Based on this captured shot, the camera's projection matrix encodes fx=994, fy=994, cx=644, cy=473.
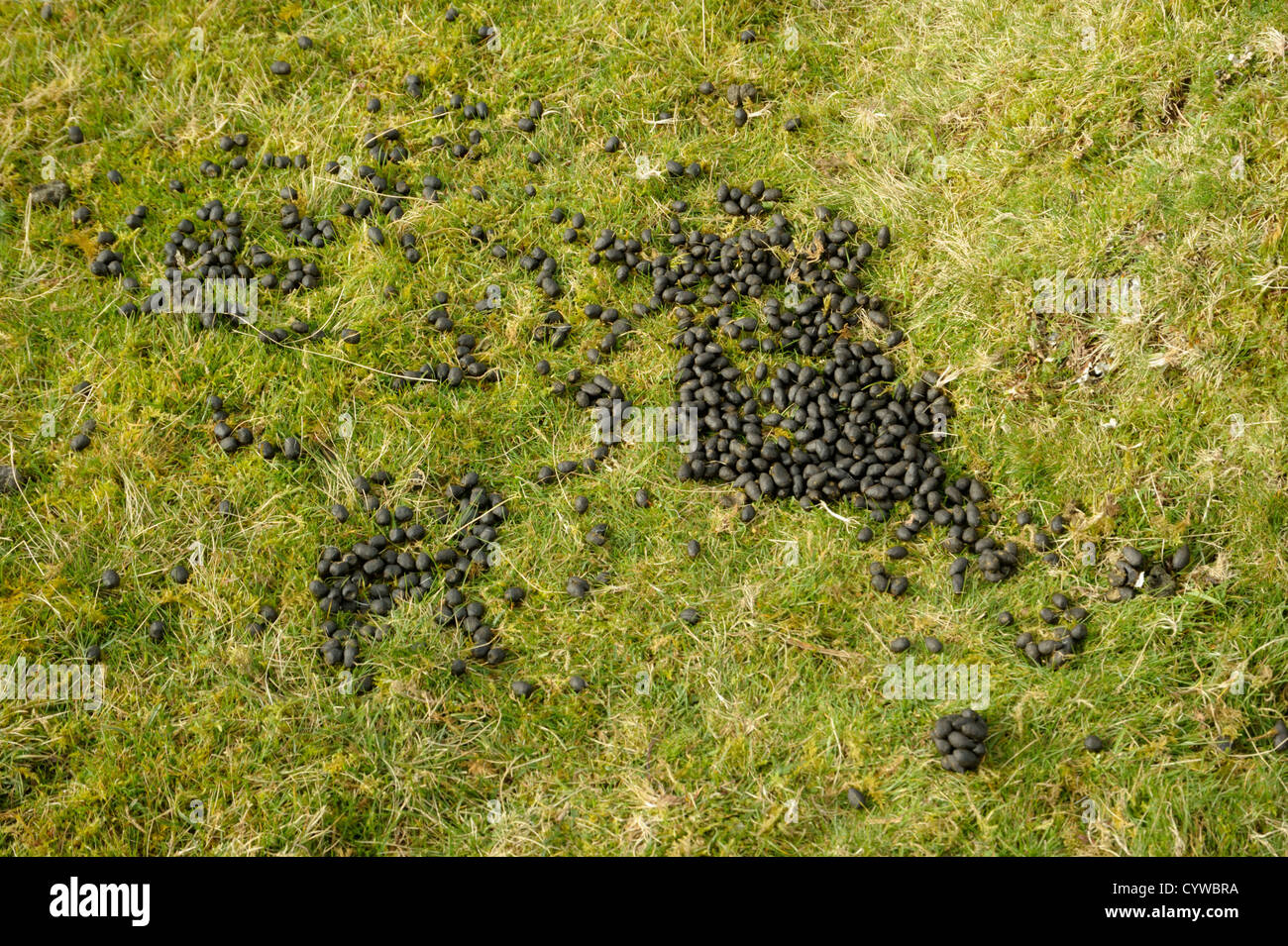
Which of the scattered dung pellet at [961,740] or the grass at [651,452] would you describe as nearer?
the scattered dung pellet at [961,740]

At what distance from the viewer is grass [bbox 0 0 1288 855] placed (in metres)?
5.75

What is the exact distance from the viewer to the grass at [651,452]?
5.75 metres

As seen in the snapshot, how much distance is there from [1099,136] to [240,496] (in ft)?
20.2

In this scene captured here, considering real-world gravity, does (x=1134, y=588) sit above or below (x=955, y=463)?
below

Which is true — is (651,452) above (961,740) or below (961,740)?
above

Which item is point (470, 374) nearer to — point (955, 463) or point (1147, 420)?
point (955, 463)

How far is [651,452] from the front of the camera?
21.4 feet

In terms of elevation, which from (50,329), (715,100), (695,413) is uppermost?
(715,100)

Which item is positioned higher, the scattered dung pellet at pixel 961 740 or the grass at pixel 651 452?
the grass at pixel 651 452

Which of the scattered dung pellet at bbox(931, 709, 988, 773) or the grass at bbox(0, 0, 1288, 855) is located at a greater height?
the grass at bbox(0, 0, 1288, 855)

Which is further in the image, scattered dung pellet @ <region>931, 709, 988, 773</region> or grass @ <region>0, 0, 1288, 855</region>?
grass @ <region>0, 0, 1288, 855</region>

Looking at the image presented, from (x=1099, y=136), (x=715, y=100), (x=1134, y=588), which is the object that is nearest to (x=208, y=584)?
(x=715, y=100)

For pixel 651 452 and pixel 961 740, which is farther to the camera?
pixel 651 452

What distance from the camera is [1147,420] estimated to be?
6.17 meters
